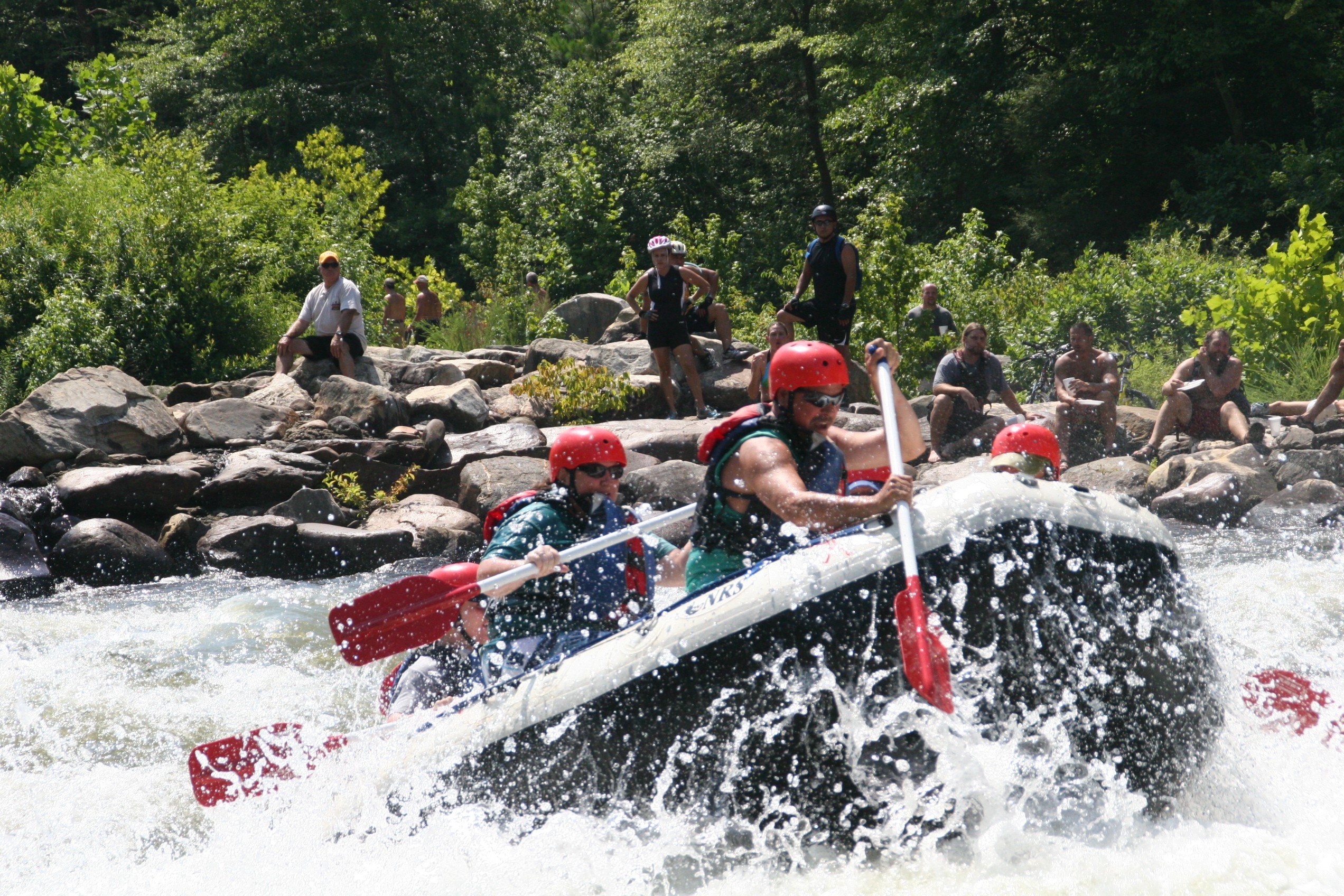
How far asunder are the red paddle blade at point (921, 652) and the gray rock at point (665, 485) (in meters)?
5.75

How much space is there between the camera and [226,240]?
13922 mm

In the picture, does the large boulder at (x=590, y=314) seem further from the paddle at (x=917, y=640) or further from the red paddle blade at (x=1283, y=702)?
the paddle at (x=917, y=640)

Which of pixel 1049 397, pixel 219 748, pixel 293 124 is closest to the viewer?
pixel 219 748

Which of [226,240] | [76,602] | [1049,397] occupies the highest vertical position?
[226,240]

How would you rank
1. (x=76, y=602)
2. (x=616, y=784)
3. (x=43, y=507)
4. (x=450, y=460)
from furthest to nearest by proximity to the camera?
(x=450, y=460), (x=43, y=507), (x=76, y=602), (x=616, y=784)

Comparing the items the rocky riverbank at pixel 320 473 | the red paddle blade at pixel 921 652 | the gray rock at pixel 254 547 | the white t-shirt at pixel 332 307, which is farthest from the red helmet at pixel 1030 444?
the white t-shirt at pixel 332 307

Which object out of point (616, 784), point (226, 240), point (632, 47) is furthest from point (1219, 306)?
point (632, 47)

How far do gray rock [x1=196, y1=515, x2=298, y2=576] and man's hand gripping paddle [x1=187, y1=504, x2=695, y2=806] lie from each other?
4.89m

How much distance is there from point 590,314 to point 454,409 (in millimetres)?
4597

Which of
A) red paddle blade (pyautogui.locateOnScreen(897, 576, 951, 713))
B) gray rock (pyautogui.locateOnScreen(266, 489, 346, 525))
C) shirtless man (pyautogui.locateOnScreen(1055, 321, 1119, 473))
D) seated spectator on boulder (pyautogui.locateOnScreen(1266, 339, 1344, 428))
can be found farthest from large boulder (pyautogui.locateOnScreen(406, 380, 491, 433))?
red paddle blade (pyautogui.locateOnScreen(897, 576, 951, 713))

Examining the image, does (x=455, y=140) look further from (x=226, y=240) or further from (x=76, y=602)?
(x=76, y=602)

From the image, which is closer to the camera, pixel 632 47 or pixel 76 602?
pixel 76 602

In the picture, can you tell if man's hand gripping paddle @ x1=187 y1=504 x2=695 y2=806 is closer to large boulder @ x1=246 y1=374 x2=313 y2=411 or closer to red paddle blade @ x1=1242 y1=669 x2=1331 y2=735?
red paddle blade @ x1=1242 y1=669 x2=1331 y2=735

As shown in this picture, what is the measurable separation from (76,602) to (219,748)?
15.5 feet
